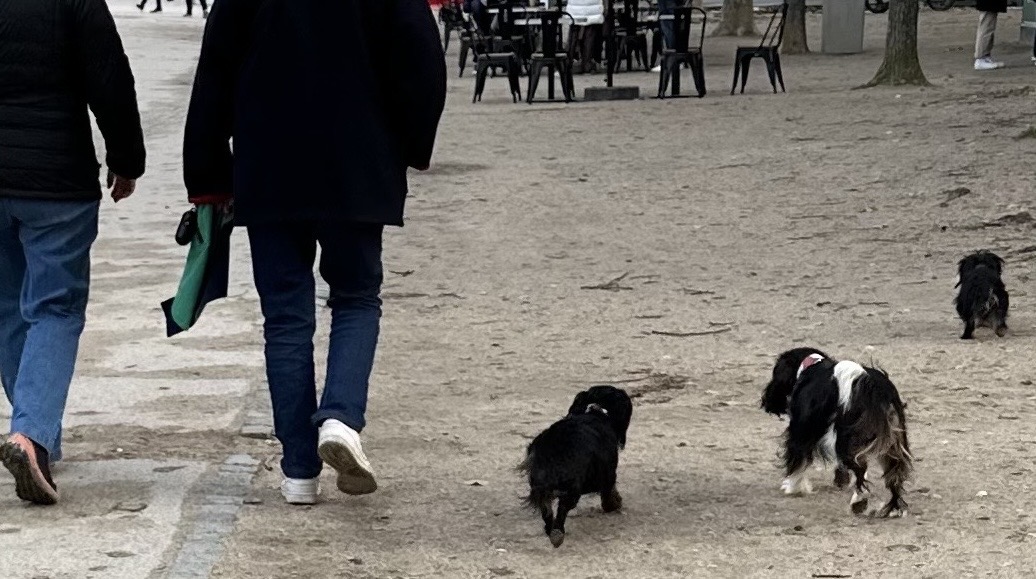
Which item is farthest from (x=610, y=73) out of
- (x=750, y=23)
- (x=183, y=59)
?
(x=750, y=23)

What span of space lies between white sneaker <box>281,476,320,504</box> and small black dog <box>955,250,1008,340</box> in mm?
3654

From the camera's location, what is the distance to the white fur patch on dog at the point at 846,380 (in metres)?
5.55

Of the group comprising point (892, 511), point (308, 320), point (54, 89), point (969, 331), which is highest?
point (54, 89)

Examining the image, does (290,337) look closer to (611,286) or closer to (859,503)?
(859,503)

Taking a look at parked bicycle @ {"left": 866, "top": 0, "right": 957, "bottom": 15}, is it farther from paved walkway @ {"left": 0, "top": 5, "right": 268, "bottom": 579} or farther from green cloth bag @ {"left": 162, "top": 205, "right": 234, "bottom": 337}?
green cloth bag @ {"left": 162, "top": 205, "right": 234, "bottom": 337}

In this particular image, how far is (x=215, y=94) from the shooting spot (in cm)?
567

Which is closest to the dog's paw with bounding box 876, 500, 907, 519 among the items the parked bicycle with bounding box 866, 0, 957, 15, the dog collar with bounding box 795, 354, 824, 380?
the dog collar with bounding box 795, 354, 824, 380

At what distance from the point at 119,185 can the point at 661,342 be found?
132 inches

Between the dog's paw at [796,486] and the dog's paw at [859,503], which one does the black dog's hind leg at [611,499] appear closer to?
the dog's paw at [796,486]

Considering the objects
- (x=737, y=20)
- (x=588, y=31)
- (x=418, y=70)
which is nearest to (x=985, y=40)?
(x=588, y=31)

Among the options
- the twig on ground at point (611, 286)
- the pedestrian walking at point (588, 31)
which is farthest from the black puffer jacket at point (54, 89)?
the pedestrian walking at point (588, 31)

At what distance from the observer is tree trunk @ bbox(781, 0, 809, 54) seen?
30.3 meters

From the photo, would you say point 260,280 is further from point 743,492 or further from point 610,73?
point 610,73

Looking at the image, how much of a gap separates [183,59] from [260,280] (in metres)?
27.1
